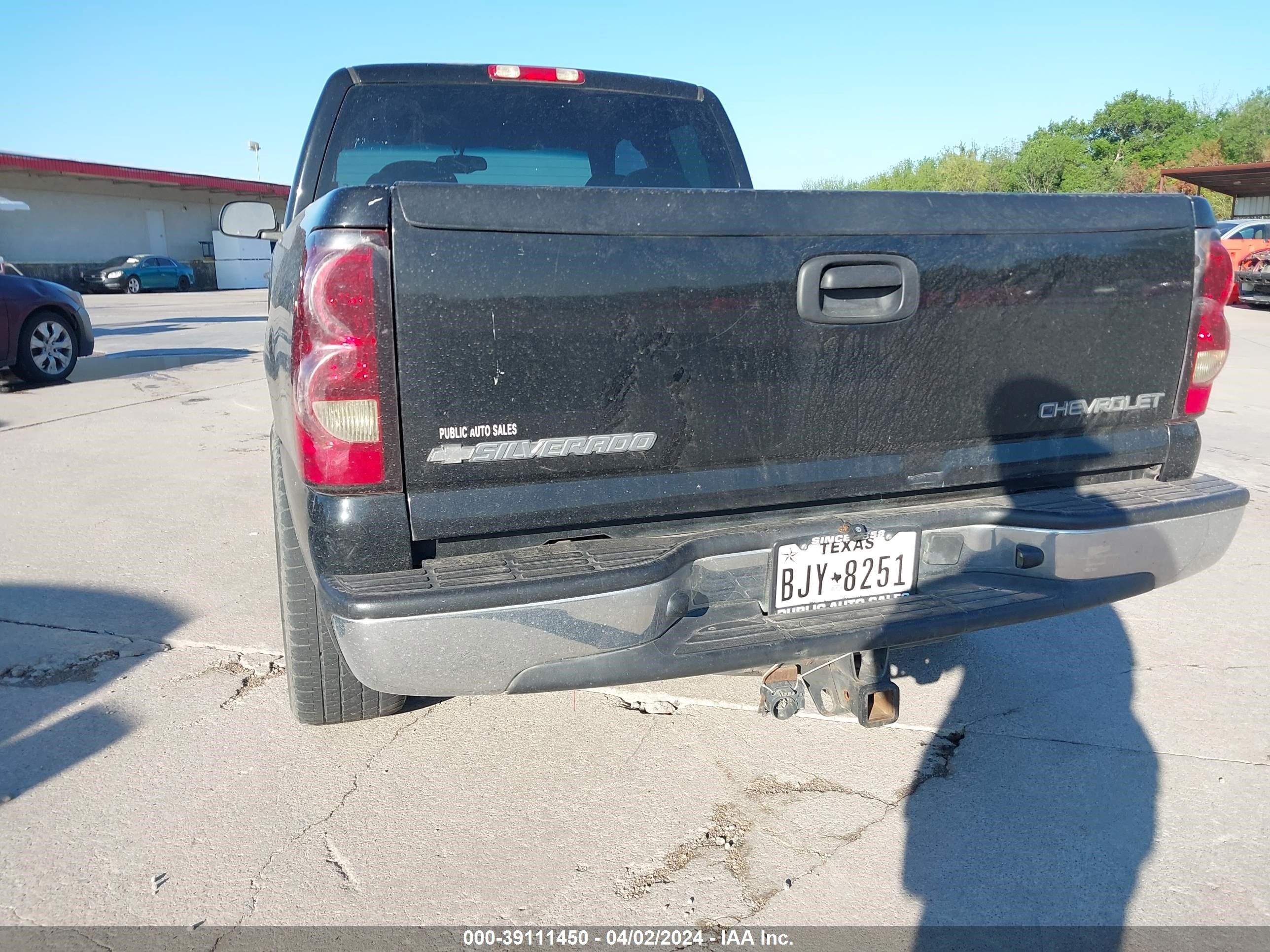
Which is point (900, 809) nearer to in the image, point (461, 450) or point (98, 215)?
point (461, 450)

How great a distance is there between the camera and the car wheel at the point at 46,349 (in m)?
10.1

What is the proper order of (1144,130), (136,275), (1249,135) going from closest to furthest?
(136,275), (1249,135), (1144,130)

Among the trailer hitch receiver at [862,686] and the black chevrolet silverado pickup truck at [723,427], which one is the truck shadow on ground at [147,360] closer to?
the black chevrolet silverado pickup truck at [723,427]

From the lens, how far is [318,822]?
270 cm

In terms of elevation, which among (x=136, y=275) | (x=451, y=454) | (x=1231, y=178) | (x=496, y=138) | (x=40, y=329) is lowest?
(x=136, y=275)

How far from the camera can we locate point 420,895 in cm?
241

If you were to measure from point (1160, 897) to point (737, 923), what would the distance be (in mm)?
1046

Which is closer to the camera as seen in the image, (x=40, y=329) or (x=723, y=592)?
(x=723, y=592)

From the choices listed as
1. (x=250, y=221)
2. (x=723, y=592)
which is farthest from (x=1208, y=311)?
(x=250, y=221)

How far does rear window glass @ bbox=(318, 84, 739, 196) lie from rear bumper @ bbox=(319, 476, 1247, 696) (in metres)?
1.91

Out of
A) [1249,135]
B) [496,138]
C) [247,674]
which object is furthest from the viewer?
[1249,135]

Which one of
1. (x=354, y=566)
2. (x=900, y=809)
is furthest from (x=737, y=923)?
(x=354, y=566)

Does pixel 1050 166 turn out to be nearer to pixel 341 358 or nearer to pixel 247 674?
pixel 247 674

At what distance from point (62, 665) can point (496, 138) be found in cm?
252
